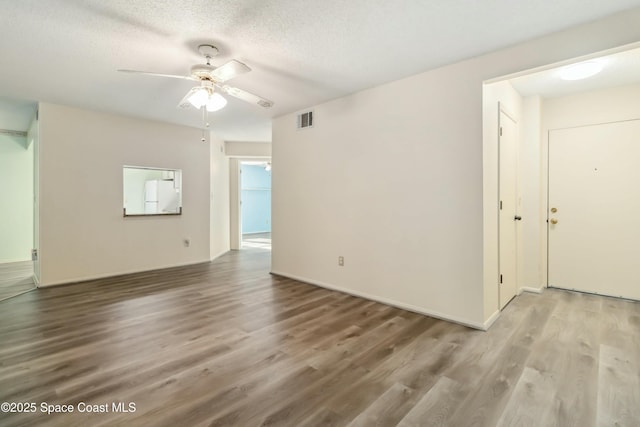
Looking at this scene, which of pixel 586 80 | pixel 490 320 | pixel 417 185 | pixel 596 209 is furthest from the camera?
pixel 596 209

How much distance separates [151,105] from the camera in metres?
4.28

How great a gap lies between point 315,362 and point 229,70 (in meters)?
2.36

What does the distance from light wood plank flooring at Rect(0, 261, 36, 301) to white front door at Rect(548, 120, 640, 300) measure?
7.13 metres

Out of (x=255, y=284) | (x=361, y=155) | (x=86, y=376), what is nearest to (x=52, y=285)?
(x=255, y=284)

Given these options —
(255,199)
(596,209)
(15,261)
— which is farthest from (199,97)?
(255,199)

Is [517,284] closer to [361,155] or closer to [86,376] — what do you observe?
[361,155]

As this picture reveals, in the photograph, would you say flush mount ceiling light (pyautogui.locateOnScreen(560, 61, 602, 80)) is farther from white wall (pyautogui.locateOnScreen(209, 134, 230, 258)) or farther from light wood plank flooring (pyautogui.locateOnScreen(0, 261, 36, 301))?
light wood plank flooring (pyautogui.locateOnScreen(0, 261, 36, 301))

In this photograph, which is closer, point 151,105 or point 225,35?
point 225,35

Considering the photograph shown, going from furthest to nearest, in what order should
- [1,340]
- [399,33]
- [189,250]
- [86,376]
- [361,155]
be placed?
1. [189,250]
2. [361,155]
3. [1,340]
4. [399,33]
5. [86,376]

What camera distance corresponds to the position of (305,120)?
4.43 metres

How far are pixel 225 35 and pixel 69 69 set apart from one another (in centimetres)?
188

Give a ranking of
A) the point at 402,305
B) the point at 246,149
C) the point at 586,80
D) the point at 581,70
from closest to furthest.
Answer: the point at 581,70 → the point at 402,305 → the point at 586,80 → the point at 246,149

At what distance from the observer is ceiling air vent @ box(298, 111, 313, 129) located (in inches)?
171

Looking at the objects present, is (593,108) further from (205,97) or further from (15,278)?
(15,278)
